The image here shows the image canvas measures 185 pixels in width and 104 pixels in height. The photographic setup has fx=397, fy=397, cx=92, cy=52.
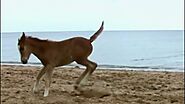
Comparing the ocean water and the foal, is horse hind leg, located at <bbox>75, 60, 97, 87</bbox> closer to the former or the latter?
the foal

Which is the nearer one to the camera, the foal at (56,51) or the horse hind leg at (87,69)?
the foal at (56,51)

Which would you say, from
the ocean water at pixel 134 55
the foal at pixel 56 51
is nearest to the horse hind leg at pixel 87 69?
the foal at pixel 56 51

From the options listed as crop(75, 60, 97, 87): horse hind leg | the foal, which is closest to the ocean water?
crop(75, 60, 97, 87): horse hind leg

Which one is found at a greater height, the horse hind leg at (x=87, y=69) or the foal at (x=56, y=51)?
the foal at (x=56, y=51)

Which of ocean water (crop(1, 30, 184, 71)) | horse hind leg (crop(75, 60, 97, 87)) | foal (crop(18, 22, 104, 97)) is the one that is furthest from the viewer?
ocean water (crop(1, 30, 184, 71))

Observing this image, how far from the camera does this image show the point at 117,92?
903 cm

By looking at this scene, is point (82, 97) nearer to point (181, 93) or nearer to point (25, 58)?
point (25, 58)

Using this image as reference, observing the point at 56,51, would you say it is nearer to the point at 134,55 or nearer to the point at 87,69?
the point at 87,69

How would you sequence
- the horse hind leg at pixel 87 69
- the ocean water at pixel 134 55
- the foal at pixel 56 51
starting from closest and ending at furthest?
1. the foal at pixel 56 51
2. the horse hind leg at pixel 87 69
3. the ocean water at pixel 134 55

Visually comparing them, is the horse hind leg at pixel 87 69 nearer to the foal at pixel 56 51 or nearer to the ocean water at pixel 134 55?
the foal at pixel 56 51

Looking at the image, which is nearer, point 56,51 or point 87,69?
point 56,51

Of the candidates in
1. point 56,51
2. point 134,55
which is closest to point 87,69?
point 56,51

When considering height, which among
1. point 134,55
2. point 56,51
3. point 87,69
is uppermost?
point 56,51

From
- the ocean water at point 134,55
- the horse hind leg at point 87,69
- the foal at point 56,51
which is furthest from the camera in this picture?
the ocean water at point 134,55
